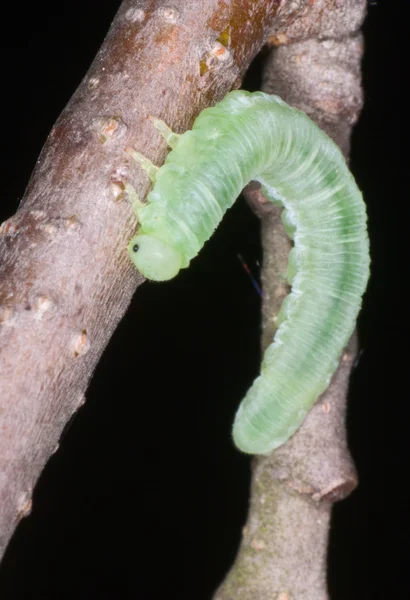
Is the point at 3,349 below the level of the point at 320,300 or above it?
above

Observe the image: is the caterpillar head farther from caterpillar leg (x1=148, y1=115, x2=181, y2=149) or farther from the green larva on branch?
caterpillar leg (x1=148, y1=115, x2=181, y2=149)

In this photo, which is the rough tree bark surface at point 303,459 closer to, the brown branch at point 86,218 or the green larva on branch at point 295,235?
the green larva on branch at point 295,235

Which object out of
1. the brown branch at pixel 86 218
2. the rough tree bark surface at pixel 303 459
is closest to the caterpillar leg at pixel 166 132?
the brown branch at pixel 86 218

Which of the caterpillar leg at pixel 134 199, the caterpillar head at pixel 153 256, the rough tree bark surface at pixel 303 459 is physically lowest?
the rough tree bark surface at pixel 303 459

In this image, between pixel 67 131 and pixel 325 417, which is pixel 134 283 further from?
pixel 325 417

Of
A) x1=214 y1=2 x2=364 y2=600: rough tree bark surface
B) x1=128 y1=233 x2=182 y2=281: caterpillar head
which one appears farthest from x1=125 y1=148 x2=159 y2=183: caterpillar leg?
x1=214 y1=2 x2=364 y2=600: rough tree bark surface

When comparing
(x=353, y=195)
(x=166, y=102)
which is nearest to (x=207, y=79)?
(x=166, y=102)
